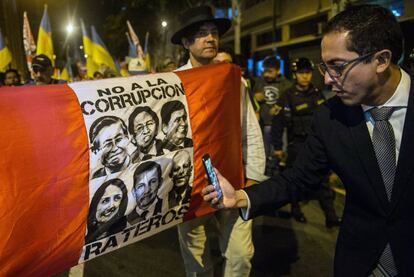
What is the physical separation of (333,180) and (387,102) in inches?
206

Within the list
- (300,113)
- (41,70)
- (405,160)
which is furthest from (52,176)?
(300,113)

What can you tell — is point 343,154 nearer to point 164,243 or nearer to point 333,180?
point 164,243

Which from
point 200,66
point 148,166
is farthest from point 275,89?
point 148,166

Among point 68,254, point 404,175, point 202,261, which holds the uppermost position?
point 404,175

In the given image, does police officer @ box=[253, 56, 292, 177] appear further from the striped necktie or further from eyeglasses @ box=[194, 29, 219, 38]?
the striped necktie

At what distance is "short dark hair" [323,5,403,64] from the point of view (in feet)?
6.10

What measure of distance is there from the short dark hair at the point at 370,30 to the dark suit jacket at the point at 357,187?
0.87 ft

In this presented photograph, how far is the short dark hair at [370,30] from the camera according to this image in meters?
1.86

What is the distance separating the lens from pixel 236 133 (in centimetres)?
311

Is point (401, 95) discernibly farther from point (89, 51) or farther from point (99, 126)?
point (89, 51)

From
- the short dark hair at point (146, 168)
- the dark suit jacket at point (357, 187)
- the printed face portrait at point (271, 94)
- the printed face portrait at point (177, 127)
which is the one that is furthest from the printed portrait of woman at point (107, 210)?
the printed face portrait at point (271, 94)

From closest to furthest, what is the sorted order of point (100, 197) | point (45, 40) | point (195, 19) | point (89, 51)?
point (100, 197)
point (195, 19)
point (45, 40)
point (89, 51)

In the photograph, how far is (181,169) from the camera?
2.71m

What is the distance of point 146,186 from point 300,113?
137 inches
